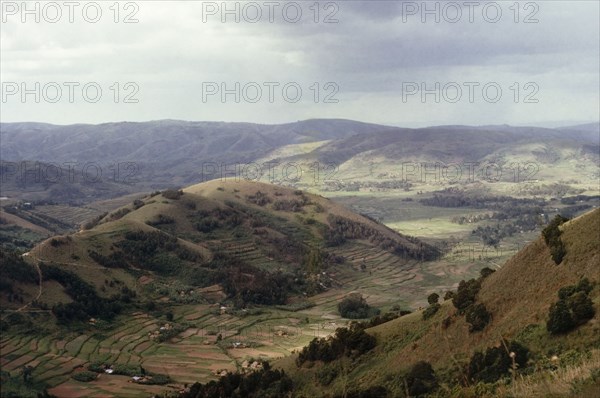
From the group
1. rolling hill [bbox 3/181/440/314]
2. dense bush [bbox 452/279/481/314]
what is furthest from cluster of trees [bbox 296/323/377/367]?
rolling hill [bbox 3/181/440/314]

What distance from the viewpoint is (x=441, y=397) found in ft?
97.0

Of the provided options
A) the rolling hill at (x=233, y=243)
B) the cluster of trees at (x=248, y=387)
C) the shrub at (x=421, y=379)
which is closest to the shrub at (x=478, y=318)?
the shrub at (x=421, y=379)

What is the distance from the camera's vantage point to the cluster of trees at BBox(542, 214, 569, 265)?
41250mm

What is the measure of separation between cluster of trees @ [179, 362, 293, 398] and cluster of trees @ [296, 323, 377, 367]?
10.5 feet

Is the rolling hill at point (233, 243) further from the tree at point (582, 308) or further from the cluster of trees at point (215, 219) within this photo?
the tree at point (582, 308)

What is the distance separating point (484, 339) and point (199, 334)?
52.6 meters

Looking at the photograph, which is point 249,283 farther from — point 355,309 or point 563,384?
point 563,384

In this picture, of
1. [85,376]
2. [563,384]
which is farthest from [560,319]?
[85,376]

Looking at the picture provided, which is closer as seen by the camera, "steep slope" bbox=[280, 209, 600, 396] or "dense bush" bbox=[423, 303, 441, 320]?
"steep slope" bbox=[280, 209, 600, 396]

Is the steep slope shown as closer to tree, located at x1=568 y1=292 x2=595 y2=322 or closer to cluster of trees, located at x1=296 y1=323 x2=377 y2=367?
tree, located at x1=568 y1=292 x2=595 y2=322

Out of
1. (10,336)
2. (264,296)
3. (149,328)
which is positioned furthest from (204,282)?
(10,336)

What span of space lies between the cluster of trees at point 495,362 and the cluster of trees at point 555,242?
10505 mm

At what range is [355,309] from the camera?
331 ft

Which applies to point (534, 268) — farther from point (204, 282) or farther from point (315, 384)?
point (204, 282)
